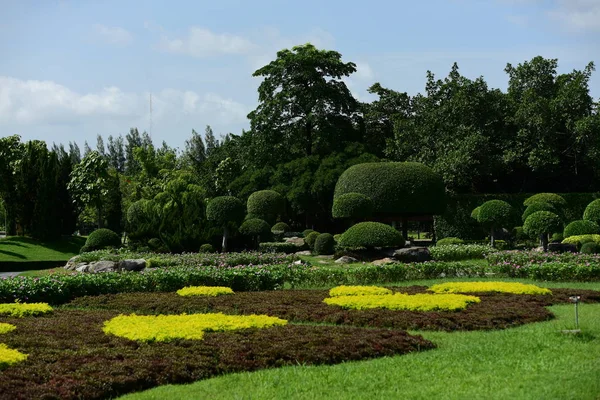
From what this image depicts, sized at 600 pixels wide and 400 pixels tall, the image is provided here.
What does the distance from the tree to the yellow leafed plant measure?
A: 2874 cm

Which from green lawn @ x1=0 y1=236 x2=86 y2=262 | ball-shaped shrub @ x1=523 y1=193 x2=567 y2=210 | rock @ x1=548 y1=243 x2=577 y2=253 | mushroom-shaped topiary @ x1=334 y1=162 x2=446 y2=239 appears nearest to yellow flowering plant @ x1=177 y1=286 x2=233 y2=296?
rock @ x1=548 y1=243 x2=577 y2=253

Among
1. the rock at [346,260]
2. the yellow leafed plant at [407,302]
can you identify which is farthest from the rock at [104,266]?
the yellow leafed plant at [407,302]

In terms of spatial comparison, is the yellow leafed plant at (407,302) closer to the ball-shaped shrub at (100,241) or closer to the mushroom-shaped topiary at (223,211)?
the mushroom-shaped topiary at (223,211)

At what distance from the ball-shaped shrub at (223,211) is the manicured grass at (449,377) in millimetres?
19815

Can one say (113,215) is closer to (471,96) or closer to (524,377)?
(471,96)

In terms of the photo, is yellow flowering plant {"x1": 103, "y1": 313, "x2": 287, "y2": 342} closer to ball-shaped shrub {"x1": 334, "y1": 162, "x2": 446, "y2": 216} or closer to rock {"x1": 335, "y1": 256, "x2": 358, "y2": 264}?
rock {"x1": 335, "y1": 256, "x2": 358, "y2": 264}

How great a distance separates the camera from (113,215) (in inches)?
1601

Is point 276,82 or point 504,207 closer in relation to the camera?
point 504,207

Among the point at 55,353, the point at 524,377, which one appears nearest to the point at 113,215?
the point at 55,353

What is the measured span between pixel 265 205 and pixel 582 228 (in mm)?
15417

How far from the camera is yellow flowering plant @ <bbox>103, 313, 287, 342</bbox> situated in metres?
9.23

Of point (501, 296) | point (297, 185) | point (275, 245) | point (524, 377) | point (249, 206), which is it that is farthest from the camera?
point (297, 185)

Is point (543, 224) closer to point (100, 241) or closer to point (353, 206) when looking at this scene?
point (353, 206)

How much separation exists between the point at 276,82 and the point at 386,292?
1176 inches
